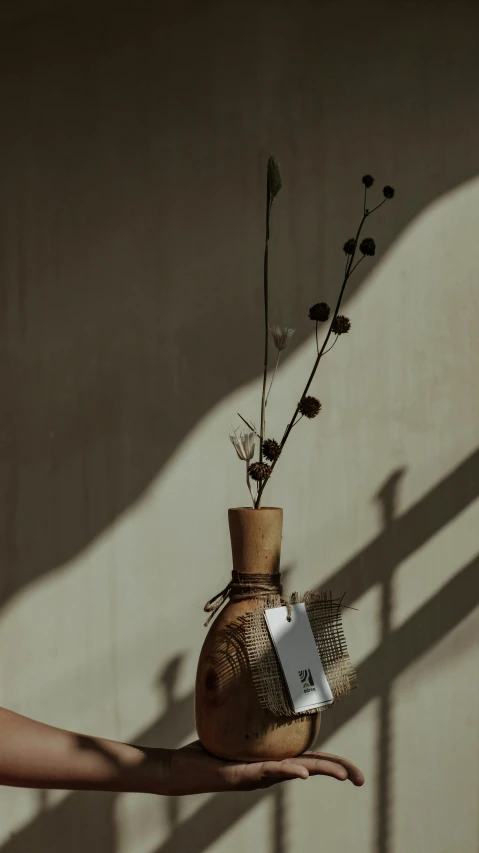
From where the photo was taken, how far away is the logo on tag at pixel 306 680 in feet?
4.91

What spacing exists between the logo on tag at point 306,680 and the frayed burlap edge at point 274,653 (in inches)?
1.4

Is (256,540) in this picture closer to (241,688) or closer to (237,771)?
(241,688)

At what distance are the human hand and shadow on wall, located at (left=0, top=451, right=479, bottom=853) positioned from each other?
1.06 meters

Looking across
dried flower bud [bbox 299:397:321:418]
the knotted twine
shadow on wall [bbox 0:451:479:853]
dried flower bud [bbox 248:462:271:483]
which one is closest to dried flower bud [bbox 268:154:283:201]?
dried flower bud [bbox 299:397:321:418]

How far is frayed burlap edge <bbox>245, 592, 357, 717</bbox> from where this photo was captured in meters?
1.46

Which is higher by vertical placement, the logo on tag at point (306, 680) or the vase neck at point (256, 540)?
the vase neck at point (256, 540)

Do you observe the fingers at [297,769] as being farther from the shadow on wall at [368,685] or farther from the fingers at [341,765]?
the shadow on wall at [368,685]

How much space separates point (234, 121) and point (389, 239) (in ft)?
2.03

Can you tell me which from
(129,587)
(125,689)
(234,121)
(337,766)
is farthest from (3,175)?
(337,766)

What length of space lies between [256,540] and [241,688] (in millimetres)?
260

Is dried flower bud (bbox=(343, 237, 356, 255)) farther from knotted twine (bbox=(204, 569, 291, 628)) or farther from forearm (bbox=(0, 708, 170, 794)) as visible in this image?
forearm (bbox=(0, 708, 170, 794))

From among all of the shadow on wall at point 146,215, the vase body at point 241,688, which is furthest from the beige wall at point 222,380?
the vase body at point 241,688

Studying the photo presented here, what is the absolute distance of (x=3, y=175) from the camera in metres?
2.57

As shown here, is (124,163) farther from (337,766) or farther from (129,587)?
(337,766)
